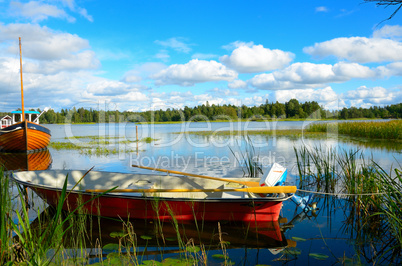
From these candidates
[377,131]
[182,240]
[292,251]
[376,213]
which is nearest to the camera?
[376,213]

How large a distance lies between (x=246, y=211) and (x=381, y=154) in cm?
1134

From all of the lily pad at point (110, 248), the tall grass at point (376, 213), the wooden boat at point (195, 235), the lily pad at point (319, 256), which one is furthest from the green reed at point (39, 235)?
the tall grass at point (376, 213)

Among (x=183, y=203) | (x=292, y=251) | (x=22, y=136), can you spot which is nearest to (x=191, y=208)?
(x=183, y=203)

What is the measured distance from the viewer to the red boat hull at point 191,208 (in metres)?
5.29

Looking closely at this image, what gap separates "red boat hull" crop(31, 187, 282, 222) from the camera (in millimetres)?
5293

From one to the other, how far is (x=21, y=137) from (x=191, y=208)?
1624cm

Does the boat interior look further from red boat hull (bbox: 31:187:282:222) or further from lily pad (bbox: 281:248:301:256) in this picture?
lily pad (bbox: 281:248:301:256)

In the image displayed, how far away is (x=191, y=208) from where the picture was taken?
5414mm

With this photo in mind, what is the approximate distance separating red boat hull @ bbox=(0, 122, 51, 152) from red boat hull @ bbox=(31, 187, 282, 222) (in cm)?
1382

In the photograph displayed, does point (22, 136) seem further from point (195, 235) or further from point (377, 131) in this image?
point (377, 131)

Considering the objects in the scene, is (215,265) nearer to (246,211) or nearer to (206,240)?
(206,240)

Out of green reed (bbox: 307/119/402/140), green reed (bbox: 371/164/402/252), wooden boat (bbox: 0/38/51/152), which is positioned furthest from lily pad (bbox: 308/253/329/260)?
green reed (bbox: 307/119/402/140)

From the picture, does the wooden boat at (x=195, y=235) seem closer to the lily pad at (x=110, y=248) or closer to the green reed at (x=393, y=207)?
the lily pad at (x=110, y=248)

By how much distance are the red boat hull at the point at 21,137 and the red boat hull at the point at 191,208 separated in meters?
13.8
